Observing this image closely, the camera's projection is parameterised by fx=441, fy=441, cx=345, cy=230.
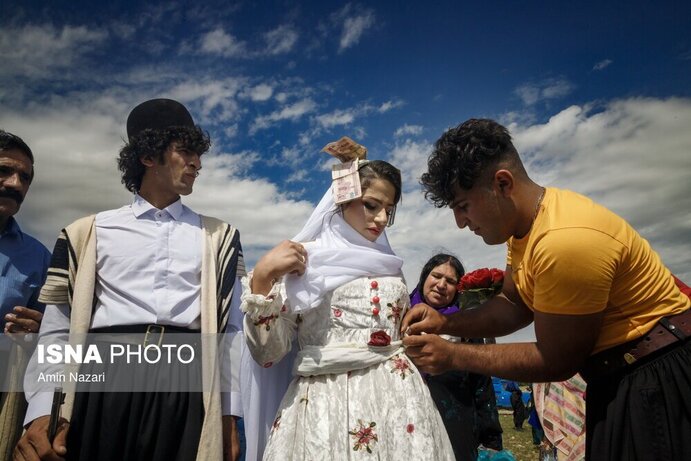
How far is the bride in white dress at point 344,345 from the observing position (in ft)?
7.58

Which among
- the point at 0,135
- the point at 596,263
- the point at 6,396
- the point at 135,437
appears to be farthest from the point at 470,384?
the point at 0,135

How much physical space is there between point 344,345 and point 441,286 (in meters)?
2.80

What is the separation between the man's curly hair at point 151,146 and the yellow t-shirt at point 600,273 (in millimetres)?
2518

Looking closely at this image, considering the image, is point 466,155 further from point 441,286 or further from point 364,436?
point 441,286

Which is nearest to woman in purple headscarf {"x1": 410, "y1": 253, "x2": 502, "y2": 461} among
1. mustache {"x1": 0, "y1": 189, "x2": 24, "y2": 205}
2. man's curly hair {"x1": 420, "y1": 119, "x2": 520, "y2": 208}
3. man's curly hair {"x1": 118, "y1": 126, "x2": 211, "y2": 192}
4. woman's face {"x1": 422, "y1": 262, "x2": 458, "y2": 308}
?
woman's face {"x1": 422, "y1": 262, "x2": 458, "y2": 308}

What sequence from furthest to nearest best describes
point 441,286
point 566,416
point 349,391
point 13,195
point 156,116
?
point 441,286
point 566,416
point 13,195
point 156,116
point 349,391

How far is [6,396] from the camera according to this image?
3145 mm

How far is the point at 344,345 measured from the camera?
254 cm

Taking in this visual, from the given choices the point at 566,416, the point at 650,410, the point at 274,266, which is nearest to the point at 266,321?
the point at 274,266

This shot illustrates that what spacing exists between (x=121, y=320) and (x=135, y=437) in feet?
2.15

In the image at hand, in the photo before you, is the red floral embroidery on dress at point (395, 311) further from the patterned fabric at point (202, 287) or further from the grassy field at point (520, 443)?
the grassy field at point (520, 443)

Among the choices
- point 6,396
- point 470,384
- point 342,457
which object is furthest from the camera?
point 470,384

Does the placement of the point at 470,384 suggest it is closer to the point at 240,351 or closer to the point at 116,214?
the point at 240,351

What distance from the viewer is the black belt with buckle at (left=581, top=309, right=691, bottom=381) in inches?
80.0
